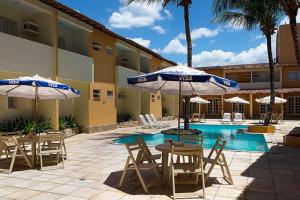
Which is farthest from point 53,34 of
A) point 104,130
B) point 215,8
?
point 215,8

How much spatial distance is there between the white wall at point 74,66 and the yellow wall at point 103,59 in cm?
79

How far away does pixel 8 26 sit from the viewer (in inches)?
597

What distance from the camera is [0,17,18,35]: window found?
48.5 ft

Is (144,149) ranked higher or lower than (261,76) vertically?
lower

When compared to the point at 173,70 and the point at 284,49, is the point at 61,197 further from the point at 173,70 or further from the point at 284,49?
the point at 284,49

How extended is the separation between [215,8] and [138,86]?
13.7 m

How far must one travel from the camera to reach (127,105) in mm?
26516

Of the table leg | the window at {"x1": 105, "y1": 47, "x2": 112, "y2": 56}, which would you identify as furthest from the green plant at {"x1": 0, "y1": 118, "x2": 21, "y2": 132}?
the table leg

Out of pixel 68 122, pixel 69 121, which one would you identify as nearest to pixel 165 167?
pixel 68 122

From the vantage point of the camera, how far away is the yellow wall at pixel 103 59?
65.0ft

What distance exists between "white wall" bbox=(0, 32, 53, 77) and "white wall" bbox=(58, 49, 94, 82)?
3.05 ft

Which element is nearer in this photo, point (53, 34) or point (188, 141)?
point (188, 141)

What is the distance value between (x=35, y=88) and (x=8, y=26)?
6849mm

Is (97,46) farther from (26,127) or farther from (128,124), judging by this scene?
(26,127)
